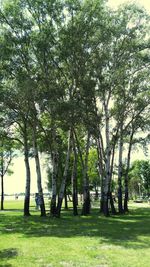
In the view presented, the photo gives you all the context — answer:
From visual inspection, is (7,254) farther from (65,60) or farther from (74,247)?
(65,60)

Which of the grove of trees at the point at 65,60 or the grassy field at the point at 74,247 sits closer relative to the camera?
the grassy field at the point at 74,247

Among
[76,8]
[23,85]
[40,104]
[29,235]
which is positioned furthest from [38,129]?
[29,235]

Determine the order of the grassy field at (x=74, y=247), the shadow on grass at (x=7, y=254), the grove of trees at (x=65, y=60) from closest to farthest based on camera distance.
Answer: the shadow on grass at (x=7, y=254), the grassy field at (x=74, y=247), the grove of trees at (x=65, y=60)

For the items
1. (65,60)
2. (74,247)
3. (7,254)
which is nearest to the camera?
(7,254)

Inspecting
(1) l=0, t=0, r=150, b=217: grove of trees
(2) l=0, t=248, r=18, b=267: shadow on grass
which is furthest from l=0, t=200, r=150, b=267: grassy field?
(1) l=0, t=0, r=150, b=217: grove of trees

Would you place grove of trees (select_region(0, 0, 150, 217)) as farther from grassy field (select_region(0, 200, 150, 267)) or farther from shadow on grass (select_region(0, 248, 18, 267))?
shadow on grass (select_region(0, 248, 18, 267))

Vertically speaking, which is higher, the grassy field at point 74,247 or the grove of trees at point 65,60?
the grove of trees at point 65,60

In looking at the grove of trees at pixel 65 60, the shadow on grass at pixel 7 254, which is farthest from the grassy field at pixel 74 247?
the grove of trees at pixel 65 60

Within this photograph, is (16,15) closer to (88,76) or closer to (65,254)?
(88,76)

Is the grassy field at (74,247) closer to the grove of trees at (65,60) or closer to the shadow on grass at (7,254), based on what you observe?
the shadow on grass at (7,254)

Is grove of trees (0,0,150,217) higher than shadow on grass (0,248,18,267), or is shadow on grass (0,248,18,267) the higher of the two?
grove of trees (0,0,150,217)

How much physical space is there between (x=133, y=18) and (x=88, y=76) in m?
6.05

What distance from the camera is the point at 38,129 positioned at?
36438mm

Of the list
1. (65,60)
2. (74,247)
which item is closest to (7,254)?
(74,247)
